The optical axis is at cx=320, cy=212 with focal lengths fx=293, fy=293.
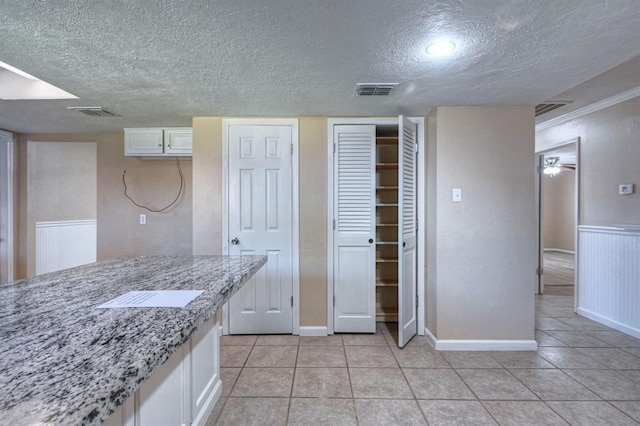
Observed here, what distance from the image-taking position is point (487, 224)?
102 inches

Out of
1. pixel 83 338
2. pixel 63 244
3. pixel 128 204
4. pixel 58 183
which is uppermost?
pixel 58 183

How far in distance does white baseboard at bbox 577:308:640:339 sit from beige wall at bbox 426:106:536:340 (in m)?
1.15

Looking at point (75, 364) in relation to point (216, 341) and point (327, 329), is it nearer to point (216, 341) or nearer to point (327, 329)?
point (216, 341)

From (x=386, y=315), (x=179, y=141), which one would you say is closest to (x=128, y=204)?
(x=179, y=141)

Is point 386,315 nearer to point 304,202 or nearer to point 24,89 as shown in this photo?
point 304,202

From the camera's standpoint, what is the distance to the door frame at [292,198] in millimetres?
2875

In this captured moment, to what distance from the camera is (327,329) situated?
289cm

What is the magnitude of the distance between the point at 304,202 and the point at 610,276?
3.26 m

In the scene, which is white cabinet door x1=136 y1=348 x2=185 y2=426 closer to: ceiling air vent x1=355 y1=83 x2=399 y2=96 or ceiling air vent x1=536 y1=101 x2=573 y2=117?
ceiling air vent x1=355 y1=83 x2=399 y2=96

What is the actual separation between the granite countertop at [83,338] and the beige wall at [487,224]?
1.98 meters

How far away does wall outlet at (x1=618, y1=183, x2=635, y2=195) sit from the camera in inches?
110

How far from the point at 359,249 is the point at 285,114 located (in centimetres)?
150

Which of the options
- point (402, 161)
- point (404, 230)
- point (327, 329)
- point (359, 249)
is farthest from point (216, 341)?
point (402, 161)

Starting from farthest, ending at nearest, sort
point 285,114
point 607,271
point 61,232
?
point 61,232, point 607,271, point 285,114
